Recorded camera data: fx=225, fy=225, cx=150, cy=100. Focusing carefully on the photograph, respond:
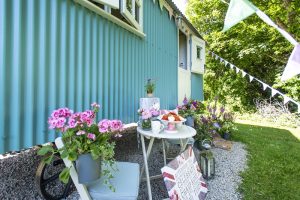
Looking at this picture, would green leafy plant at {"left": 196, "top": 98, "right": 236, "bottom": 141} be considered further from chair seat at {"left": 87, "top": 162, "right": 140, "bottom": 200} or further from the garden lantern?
chair seat at {"left": 87, "top": 162, "right": 140, "bottom": 200}

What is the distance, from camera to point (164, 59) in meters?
4.79

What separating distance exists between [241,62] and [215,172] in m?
9.77

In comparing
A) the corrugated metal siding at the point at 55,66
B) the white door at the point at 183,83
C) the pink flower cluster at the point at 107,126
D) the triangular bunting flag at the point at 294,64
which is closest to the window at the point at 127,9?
the corrugated metal siding at the point at 55,66

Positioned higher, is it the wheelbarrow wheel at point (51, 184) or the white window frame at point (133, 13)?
the white window frame at point (133, 13)

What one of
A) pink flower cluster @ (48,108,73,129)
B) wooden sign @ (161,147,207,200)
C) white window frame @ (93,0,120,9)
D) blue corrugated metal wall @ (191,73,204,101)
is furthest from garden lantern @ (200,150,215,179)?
blue corrugated metal wall @ (191,73,204,101)

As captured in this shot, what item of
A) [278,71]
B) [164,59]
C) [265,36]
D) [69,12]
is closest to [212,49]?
[265,36]

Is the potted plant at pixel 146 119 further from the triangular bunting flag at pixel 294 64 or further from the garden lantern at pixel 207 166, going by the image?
the triangular bunting flag at pixel 294 64

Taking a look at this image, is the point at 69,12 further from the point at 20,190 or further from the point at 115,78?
the point at 20,190

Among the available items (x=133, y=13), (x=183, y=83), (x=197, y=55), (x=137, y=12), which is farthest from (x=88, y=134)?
(x=197, y=55)

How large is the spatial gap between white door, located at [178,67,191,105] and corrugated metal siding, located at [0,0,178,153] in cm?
253

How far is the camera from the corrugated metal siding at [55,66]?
1.62 metres

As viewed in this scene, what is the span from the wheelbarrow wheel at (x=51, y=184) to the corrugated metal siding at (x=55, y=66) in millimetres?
465

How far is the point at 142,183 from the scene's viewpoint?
8.83 feet

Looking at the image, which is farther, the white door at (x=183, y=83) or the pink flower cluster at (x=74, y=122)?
the white door at (x=183, y=83)
